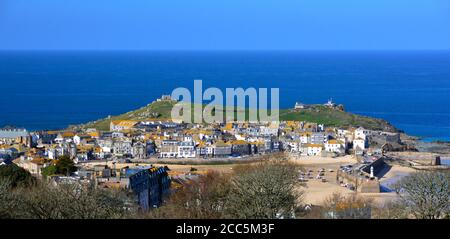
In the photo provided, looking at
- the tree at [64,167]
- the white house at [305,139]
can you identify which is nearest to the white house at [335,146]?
the white house at [305,139]

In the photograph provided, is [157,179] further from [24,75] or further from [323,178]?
[24,75]

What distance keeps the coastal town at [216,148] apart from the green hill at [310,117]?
2.84m

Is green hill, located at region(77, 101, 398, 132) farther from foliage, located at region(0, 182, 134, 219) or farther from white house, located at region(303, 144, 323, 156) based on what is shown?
foliage, located at region(0, 182, 134, 219)

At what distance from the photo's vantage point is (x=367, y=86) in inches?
2734

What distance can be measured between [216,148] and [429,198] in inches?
693

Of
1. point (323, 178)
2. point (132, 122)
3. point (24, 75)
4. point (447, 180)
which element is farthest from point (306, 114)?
point (24, 75)

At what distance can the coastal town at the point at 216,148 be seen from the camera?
2370cm

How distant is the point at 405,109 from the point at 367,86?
2004 centimetres

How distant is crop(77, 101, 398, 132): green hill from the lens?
3781cm

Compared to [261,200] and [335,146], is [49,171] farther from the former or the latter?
[335,146]

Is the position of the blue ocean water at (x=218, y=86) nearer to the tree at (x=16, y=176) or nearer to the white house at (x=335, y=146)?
the white house at (x=335, y=146)

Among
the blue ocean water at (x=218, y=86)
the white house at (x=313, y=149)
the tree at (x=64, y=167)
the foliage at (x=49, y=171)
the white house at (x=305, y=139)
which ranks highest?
the tree at (x=64, y=167)

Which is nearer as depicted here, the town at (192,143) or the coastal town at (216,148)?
the coastal town at (216,148)

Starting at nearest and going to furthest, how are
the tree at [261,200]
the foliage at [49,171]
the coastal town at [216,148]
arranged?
the tree at [261,200]
the foliage at [49,171]
the coastal town at [216,148]
